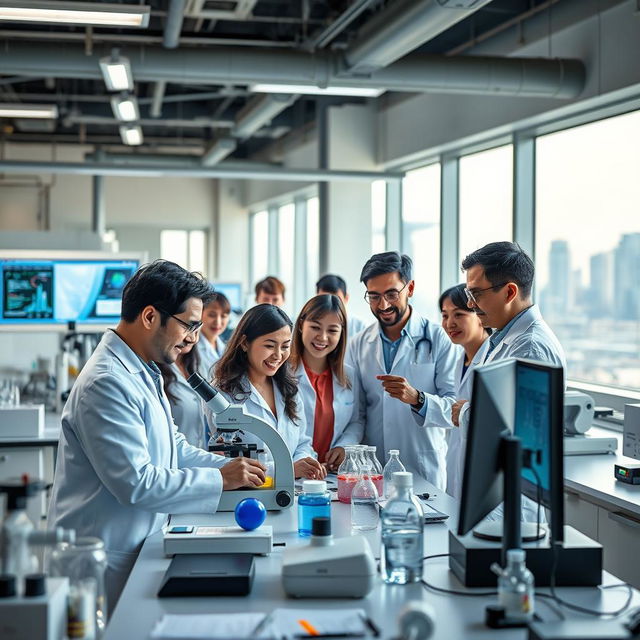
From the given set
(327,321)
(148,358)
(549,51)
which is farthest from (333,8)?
(148,358)

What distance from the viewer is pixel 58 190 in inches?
461

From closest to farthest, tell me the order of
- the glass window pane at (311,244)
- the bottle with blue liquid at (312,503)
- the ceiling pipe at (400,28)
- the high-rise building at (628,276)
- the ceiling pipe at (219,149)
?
1. the bottle with blue liquid at (312,503)
2. the ceiling pipe at (400,28)
3. the high-rise building at (628,276)
4. the ceiling pipe at (219,149)
5. the glass window pane at (311,244)

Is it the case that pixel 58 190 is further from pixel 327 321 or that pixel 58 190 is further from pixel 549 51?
pixel 327 321

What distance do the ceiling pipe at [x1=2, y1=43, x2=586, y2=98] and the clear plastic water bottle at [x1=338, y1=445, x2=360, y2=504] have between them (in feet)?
9.60

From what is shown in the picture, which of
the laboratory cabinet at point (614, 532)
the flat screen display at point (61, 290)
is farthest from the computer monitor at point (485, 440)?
the flat screen display at point (61, 290)

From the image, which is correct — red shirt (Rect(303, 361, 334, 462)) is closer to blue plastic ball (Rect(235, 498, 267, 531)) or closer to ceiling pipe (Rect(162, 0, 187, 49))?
blue plastic ball (Rect(235, 498, 267, 531))

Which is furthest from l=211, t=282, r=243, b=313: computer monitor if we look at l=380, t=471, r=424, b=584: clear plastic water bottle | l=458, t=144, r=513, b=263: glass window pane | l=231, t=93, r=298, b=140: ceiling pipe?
l=380, t=471, r=424, b=584: clear plastic water bottle

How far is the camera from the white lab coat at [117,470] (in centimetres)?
212

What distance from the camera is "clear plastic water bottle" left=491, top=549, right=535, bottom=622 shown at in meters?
1.67

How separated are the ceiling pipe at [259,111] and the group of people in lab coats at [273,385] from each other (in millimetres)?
2770

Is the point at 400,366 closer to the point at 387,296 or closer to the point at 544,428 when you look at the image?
the point at 387,296

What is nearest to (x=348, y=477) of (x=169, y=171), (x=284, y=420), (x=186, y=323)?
(x=284, y=420)

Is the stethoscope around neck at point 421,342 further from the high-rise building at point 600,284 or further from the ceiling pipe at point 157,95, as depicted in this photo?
the ceiling pipe at point 157,95

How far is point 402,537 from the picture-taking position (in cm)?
192
